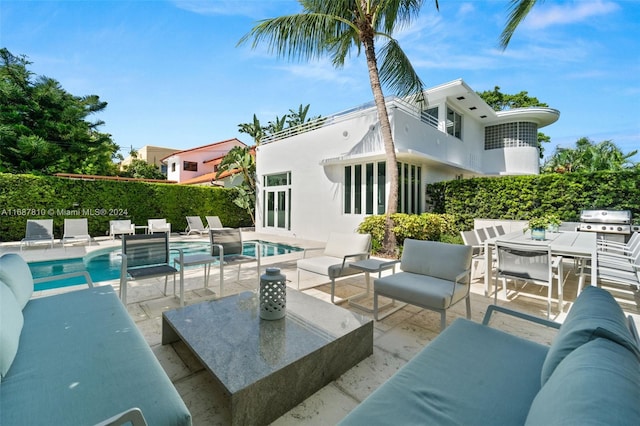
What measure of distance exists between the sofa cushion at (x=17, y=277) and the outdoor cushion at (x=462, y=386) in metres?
3.21

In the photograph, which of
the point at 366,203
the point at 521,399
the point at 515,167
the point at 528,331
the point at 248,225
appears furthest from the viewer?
the point at 248,225

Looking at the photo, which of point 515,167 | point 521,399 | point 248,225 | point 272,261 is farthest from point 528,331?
point 248,225

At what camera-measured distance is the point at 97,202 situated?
42.0 feet

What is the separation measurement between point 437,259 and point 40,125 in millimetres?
22800

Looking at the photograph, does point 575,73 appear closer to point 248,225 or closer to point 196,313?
point 196,313

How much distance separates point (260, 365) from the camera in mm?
2102

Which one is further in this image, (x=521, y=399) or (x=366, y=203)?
(x=366, y=203)

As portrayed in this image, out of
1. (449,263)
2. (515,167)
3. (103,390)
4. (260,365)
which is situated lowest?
(260,365)

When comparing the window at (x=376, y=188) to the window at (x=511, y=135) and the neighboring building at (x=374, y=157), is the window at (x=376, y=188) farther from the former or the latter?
the window at (x=511, y=135)

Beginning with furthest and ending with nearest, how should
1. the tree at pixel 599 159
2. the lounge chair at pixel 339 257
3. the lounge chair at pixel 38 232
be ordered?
the tree at pixel 599 159
the lounge chair at pixel 38 232
the lounge chair at pixel 339 257

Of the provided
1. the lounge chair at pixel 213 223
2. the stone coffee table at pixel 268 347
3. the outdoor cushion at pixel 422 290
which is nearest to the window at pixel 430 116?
the outdoor cushion at pixel 422 290

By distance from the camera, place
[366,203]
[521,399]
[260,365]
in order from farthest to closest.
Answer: [366,203] → [260,365] → [521,399]

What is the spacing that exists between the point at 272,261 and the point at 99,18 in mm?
8083

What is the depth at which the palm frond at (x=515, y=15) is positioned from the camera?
6.89 metres
